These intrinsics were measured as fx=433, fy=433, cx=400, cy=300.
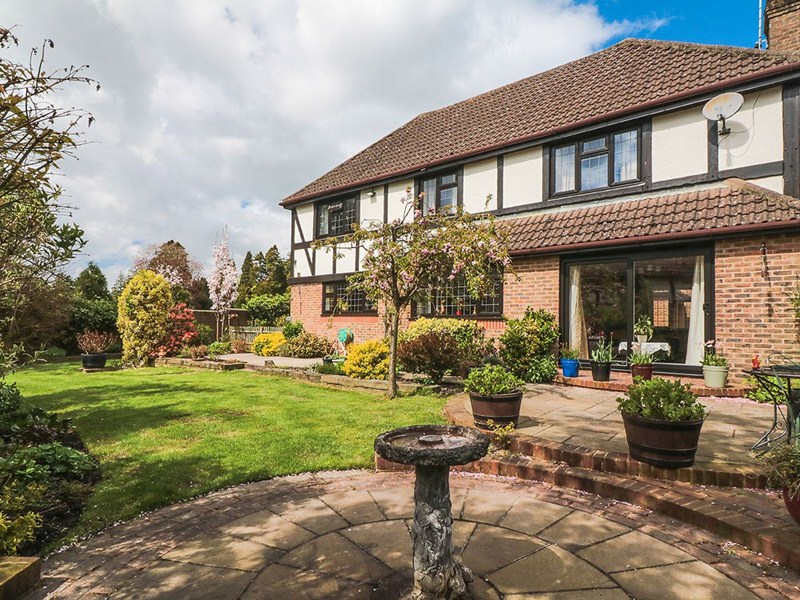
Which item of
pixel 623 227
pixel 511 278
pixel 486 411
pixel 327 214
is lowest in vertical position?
pixel 486 411

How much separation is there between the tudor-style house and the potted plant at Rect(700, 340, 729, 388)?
0.74 feet

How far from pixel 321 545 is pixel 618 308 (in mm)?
8480

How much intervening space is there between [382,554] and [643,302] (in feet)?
27.2

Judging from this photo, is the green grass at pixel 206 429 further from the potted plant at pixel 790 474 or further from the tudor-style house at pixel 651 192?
the potted plant at pixel 790 474

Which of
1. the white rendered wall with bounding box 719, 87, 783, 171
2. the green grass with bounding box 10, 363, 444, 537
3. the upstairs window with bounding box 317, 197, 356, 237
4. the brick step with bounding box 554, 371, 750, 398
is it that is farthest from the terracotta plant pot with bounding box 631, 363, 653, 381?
the upstairs window with bounding box 317, 197, 356, 237

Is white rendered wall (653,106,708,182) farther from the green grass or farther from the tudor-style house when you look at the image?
the green grass

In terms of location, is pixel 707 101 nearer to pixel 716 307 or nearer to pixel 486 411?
pixel 716 307

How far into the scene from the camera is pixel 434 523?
2.42 m

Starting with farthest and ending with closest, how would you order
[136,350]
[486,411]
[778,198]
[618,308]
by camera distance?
[136,350], [618,308], [778,198], [486,411]

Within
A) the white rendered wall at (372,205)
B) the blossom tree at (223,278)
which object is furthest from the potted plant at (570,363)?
the blossom tree at (223,278)

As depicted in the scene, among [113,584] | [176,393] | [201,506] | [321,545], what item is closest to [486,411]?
[321,545]

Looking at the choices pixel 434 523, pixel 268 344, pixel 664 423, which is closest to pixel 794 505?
pixel 664 423

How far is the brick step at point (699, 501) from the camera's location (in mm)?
2840

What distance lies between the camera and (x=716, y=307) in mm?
8016
